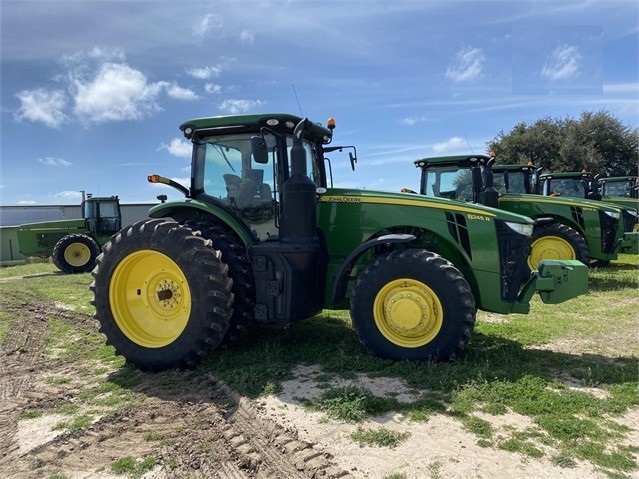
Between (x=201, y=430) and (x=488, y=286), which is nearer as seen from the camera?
(x=201, y=430)

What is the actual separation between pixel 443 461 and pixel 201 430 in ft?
5.75

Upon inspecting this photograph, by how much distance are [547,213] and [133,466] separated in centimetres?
947

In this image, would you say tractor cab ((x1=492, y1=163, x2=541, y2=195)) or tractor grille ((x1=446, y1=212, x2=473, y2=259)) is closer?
tractor grille ((x1=446, y1=212, x2=473, y2=259))

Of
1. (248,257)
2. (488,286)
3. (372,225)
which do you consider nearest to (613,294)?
(488,286)

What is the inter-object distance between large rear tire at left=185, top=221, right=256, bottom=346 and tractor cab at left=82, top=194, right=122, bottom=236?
13.5 m

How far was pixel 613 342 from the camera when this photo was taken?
18.9 ft

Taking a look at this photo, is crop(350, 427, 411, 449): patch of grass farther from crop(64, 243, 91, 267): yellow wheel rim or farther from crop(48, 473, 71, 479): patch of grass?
crop(64, 243, 91, 267): yellow wheel rim

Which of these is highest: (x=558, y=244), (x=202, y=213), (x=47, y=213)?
(x=47, y=213)

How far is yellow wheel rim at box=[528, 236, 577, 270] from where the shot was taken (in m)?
9.74

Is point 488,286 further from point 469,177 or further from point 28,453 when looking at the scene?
point 469,177

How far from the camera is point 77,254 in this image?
16.3 m

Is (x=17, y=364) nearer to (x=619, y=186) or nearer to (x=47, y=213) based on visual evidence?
(x=619, y=186)

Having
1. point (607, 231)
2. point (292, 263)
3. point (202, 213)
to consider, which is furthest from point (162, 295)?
point (607, 231)

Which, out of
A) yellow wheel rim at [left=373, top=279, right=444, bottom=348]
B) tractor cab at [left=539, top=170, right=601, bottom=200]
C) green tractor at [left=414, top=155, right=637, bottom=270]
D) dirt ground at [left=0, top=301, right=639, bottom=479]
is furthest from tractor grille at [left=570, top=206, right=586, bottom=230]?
dirt ground at [left=0, top=301, right=639, bottom=479]
